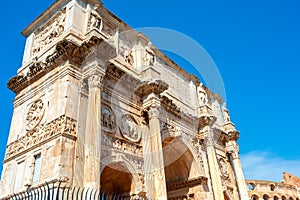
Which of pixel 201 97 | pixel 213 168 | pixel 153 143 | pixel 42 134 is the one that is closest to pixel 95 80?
pixel 42 134

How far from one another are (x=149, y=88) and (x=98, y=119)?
3.59 metres

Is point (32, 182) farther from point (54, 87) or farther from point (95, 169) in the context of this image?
point (54, 87)

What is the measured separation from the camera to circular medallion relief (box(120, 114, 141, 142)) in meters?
10.5

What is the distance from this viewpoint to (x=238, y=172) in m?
16.6

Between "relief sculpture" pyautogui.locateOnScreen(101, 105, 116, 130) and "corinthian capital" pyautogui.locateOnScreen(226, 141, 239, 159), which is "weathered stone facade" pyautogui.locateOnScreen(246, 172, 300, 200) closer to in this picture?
"corinthian capital" pyautogui.locateOnScreen(226, 141, 239, 159)

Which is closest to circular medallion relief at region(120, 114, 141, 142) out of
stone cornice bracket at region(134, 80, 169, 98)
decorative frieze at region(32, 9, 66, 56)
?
stone cornice bracket at region(134, 80, 169, 98)

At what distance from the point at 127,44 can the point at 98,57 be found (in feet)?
13.3

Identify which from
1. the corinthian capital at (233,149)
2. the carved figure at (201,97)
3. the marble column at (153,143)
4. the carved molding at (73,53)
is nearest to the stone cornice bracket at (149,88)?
the marble column at (153,143)

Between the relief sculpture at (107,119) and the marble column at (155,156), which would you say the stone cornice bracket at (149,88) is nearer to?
the marble column at (155,156)

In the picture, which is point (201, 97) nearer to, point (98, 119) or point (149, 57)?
point (149, 57)

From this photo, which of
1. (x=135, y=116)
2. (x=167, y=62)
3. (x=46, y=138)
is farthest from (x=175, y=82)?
(x=46, y=138)

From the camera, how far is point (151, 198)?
9711 millimetres

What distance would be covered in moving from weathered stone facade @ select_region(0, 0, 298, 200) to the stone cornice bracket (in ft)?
0.14

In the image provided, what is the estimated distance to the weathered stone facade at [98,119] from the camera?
8.53m
